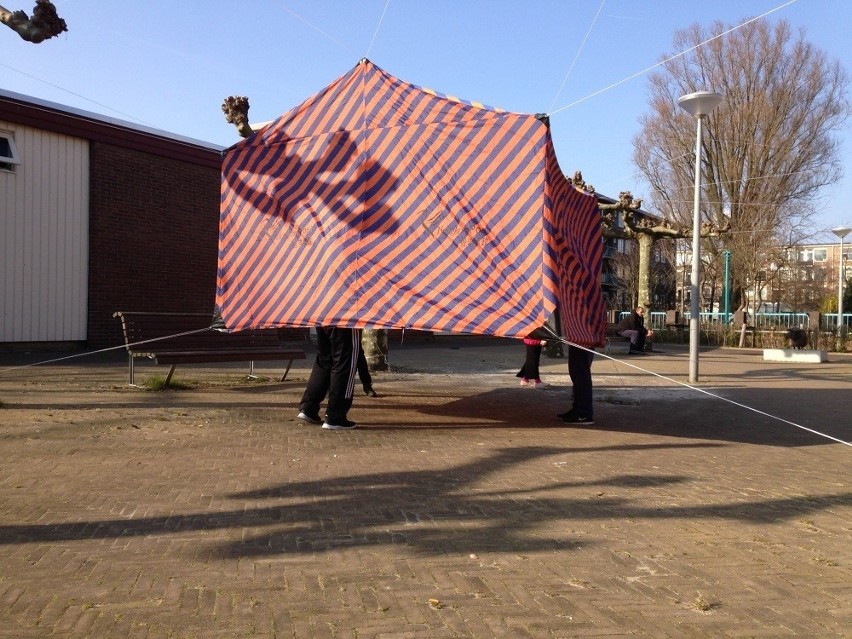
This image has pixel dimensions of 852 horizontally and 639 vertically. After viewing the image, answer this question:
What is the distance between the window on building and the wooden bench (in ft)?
22.9

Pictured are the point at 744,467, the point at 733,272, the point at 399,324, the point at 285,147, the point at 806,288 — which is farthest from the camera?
the point at 806,288

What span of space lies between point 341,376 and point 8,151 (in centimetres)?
1132

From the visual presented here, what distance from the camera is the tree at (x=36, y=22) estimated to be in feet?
27.9

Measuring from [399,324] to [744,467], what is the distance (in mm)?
3484

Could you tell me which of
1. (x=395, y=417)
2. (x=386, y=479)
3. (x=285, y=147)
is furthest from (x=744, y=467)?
(x=285, y=147)

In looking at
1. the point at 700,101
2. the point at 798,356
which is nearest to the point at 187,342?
the point at 700,101

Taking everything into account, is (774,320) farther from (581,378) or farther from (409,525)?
(409,525)

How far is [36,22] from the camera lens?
8539 millimetres

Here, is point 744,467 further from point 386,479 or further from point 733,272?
point 733,272

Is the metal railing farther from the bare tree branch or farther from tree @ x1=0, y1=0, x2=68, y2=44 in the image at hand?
tree @ x1=0, y1=0, x2=68, y2=44

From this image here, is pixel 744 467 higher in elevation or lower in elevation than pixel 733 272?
lower

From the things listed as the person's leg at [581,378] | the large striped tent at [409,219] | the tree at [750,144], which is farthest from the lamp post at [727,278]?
the large striped tent at [409,219]

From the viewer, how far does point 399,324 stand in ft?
26.0

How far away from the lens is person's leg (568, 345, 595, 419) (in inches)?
345
